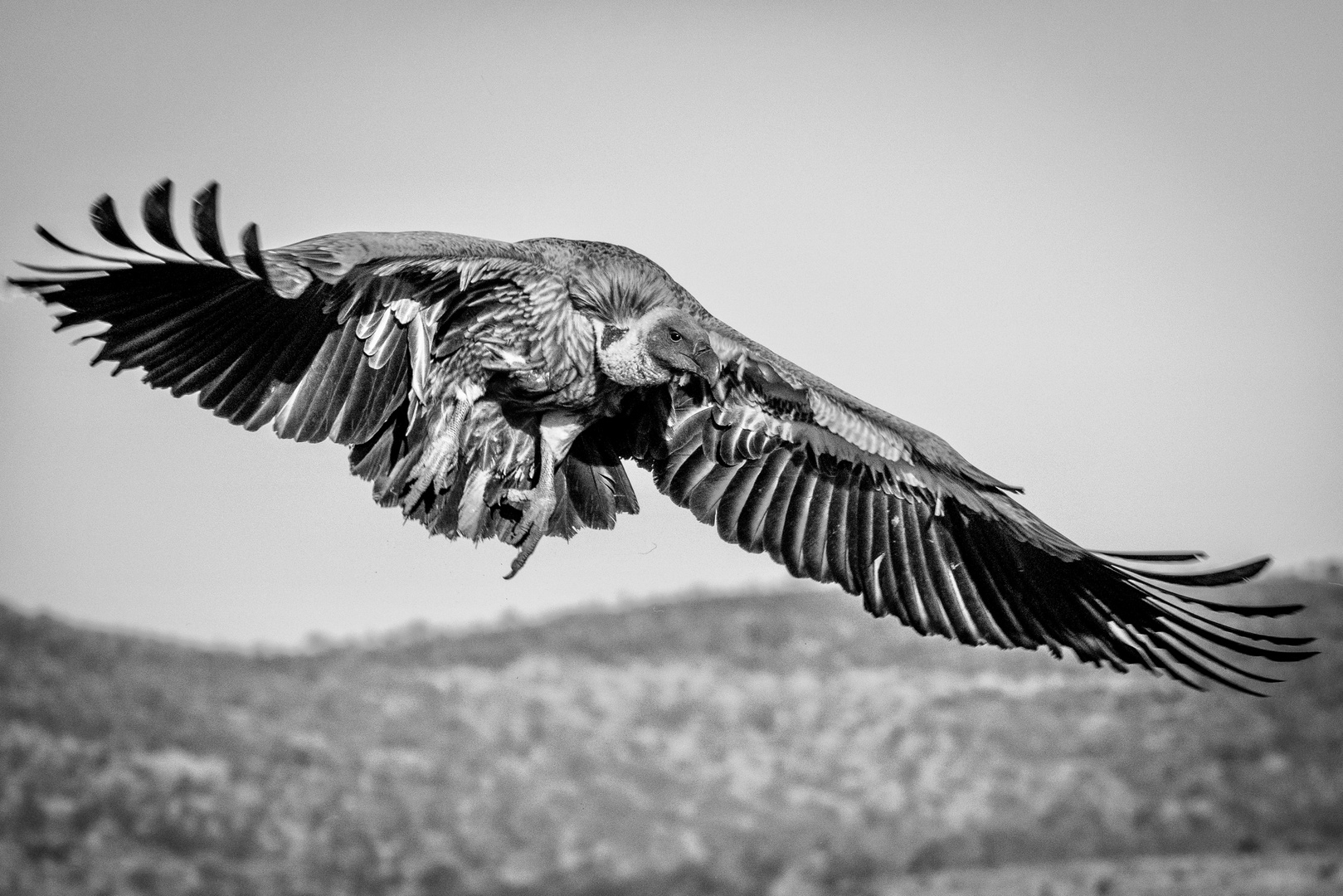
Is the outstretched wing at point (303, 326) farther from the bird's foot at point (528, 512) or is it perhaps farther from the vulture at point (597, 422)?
the bird's foot at point (528, 512)

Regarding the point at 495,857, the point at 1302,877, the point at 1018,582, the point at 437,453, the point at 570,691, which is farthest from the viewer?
the point at 570,691

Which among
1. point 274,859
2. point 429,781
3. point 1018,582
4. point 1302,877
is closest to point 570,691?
point 429,781

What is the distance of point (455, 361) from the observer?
6.94 metres

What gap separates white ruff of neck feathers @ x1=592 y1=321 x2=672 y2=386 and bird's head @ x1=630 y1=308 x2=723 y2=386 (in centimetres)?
2

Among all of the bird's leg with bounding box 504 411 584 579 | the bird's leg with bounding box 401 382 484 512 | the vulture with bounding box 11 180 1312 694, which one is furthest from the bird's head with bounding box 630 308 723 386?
the bird's leg with bounding box 401 382 484 512

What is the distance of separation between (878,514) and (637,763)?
9.24 m

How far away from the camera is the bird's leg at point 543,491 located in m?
7.25

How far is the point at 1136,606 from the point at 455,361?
3.67 m

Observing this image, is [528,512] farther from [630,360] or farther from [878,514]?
[878,514]

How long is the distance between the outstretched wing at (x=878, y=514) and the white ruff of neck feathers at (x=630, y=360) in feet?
1.51

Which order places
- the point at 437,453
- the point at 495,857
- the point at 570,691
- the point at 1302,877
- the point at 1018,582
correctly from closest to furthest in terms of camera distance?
the point at 437,453 → the point at 1018,582 → the point at 1302,877 → the point at 495,857 → the point at 570,691

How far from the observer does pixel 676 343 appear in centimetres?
678

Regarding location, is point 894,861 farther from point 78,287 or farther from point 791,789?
point 78,287

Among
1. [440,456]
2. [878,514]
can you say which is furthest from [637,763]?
[440,456]
